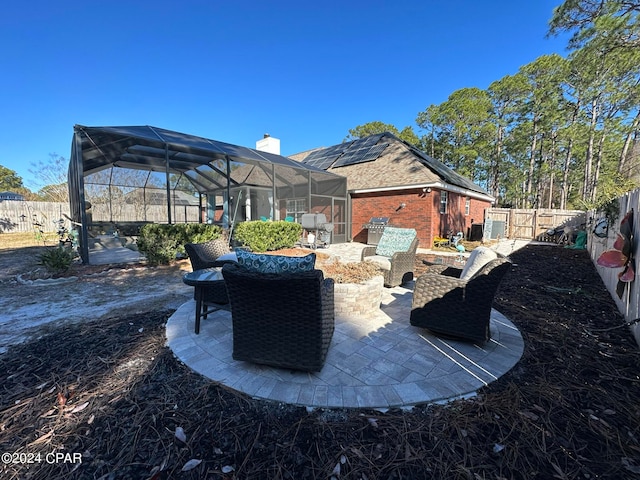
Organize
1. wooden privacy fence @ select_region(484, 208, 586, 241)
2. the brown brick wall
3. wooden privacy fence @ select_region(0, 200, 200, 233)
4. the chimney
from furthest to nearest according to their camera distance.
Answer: the chimney → wooden privacy fence @ select_region(484, 208, 586, 241) → wooden privacy fence @ select_region(0, 200, 200, 233) → the brown brick wall

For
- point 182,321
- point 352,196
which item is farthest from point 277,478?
point 352,196

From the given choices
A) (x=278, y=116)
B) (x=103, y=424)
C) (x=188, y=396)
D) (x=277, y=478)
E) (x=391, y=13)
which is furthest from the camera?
(x=278, y=116)

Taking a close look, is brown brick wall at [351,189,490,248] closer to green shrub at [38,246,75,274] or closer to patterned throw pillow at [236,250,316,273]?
patterned throw pillow at [236,250,316,273]

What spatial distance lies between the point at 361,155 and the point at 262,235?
7959mm

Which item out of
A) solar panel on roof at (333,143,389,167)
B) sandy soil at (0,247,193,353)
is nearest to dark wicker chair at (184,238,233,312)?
sandy soil at (0,247,193,353)

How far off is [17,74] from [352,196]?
1293 cm

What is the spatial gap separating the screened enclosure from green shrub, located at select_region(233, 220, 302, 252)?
87 cm

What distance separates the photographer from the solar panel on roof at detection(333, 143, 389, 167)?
12703 millimetres

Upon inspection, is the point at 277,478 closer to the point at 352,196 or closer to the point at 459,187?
the point at 352,196

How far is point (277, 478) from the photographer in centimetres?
124

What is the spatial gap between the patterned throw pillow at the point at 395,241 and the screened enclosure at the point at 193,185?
4868 millimetres

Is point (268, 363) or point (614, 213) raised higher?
point (614, 213)

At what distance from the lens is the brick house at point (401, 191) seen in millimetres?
10227

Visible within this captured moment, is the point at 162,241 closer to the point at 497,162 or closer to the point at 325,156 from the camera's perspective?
the point at 325,156
